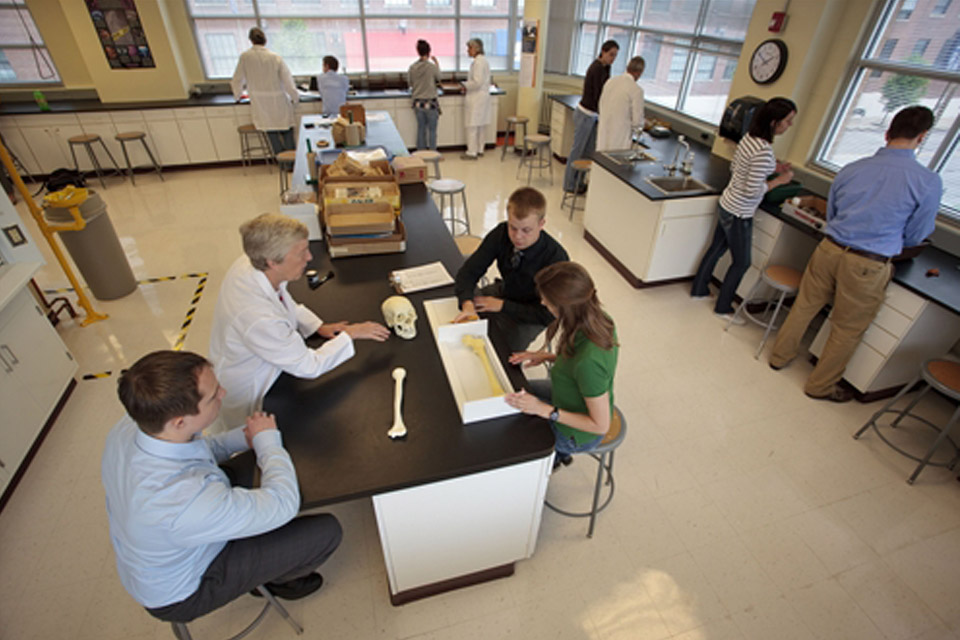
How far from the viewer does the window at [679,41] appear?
15.7ft

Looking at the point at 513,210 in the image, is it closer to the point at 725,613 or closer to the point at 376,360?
the point at 376,360

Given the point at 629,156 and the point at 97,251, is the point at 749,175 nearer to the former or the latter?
the point at 629,156

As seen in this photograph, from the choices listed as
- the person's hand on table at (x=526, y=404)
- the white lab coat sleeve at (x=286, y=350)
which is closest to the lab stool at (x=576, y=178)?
the person's hand on table at (x=526, y=404)

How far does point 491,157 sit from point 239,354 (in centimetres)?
651

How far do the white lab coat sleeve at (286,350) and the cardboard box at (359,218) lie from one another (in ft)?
3.48

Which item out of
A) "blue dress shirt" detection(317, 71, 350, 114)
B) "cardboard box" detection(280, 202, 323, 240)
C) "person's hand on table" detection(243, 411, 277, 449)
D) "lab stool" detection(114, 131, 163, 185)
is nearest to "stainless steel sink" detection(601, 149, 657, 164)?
"cardboard box" detection(280, 202, 323, 240)

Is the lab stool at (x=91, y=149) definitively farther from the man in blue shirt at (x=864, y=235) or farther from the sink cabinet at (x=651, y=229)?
the man in blue shirt at (x=864, y=235)

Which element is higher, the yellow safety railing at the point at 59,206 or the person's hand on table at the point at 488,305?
the person's hand on table at the point at 488,305

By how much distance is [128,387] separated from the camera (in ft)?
4.31

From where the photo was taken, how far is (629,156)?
4.62 metres

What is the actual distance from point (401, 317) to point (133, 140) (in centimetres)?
647

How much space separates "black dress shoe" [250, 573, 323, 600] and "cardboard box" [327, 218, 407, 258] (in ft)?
5.60

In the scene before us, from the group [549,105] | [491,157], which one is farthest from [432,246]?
[549,105]

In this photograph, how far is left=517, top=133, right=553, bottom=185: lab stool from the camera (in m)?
6.22
